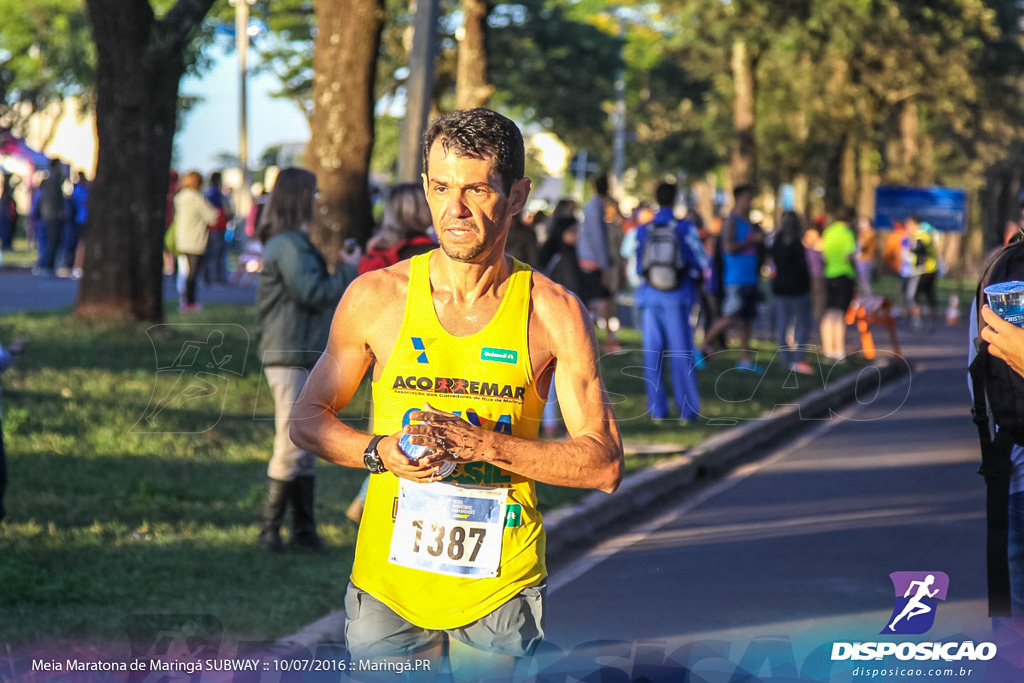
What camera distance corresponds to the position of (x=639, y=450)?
1193cm

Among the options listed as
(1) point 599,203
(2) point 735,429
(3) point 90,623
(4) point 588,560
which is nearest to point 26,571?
(3) point 90,623

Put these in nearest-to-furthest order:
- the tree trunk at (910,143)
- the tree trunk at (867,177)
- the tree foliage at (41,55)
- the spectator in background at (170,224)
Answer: the spectator in background at (170,224), the tree trunk at (867,177), the tree trunk at (910,143), the tree foliage at (41,55)

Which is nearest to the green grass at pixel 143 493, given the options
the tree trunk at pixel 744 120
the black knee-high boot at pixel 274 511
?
the black knee-high boot at pixel 274 511

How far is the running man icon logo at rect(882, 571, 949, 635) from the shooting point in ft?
22.9

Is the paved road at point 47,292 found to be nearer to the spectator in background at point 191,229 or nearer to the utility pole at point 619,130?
the spectator in background at point 191,229

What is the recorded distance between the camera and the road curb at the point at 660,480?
6.32m

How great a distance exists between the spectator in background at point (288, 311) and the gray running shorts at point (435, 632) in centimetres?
419

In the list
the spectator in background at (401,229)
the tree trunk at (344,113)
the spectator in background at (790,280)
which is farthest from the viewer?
the spectator in background at (790,280)

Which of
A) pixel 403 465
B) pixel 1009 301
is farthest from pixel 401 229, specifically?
pixel 403 465

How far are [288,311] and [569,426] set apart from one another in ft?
14.3

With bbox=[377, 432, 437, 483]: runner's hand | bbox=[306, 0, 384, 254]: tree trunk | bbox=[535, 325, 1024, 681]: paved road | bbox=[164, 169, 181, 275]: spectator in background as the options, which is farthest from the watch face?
bbox=[164, 169, 181, 275]: spectator in background

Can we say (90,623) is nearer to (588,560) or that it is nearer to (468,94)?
(588,560)

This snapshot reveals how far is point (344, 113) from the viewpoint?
14.4 m

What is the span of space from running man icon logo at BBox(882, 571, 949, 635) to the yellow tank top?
3772 mm
